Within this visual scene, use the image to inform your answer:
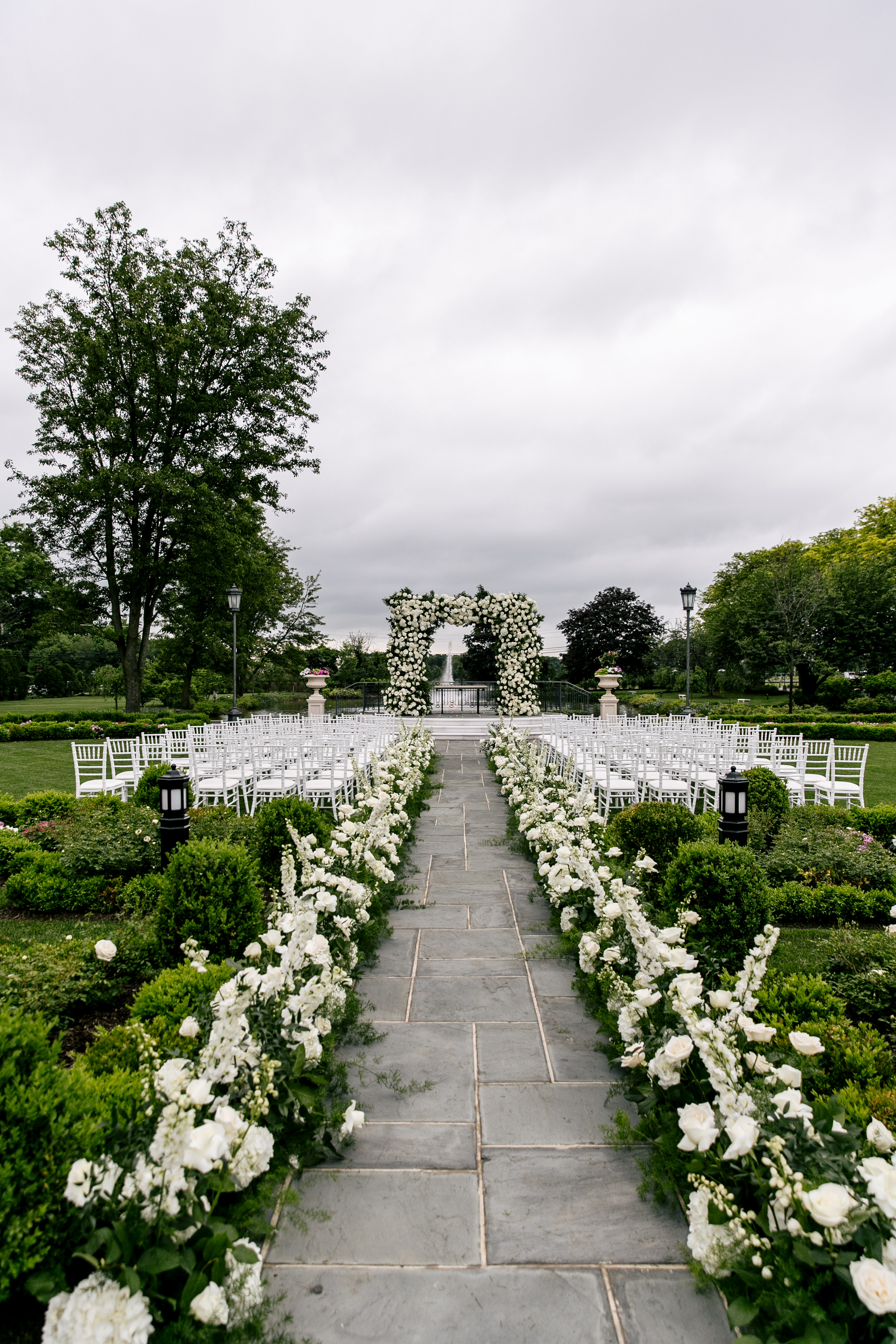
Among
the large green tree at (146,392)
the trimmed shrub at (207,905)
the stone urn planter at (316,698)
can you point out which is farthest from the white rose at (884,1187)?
the large green tree at (146,392)

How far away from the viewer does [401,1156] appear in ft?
7.69

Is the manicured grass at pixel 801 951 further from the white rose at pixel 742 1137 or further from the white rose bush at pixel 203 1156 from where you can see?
the white rose bush at pixel 203 1156

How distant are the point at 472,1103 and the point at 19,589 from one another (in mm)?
44961

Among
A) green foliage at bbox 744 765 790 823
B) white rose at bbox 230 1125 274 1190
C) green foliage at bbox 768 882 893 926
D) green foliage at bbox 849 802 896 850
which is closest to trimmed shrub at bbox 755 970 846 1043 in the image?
green foliage at bbox 768 882 893 926

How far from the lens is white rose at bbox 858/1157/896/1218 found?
1383 mm

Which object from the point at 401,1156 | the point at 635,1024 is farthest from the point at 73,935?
the point at 635,1024

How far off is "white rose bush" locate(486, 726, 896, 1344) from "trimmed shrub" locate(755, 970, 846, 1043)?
0.06m

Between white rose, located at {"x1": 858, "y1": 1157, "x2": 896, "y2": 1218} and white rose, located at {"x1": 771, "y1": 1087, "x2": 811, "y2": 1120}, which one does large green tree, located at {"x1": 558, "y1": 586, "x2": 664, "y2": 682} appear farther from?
white rose, located at {"x1": 858, "y1": 1157, "x2": 896, "y2": 1218}

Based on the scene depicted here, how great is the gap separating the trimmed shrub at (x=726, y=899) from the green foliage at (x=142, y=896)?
3.31 meters

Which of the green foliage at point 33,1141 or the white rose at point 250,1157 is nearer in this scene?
the green foliage at point 33,1141

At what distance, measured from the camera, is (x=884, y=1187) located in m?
1.40

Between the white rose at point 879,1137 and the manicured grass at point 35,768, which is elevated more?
the white rose at point 879,1137

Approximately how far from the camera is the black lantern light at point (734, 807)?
170 inches

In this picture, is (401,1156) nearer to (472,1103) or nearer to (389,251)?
(472,1103)
